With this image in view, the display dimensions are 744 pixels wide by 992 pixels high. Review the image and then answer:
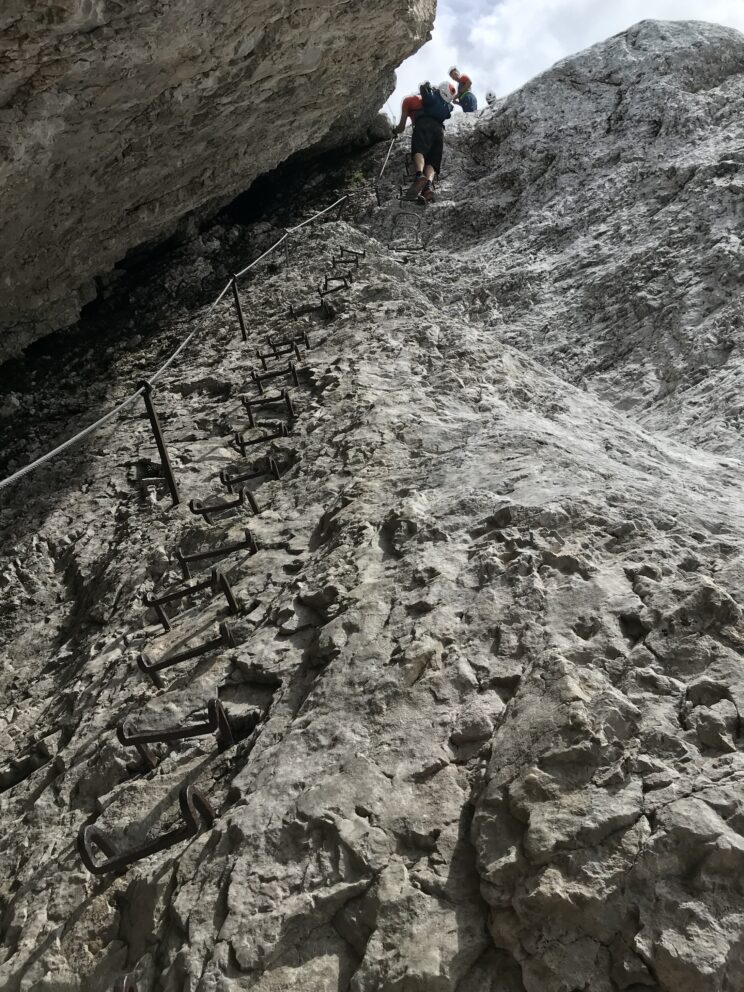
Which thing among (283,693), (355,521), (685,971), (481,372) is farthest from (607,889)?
(481,372)

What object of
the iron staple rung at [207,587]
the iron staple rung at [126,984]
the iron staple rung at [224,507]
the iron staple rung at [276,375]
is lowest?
the iron staple rung at [126,984]

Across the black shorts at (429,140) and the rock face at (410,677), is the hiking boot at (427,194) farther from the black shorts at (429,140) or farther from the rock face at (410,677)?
the rock face at (410,677)

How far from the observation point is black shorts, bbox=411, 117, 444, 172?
37.5ft

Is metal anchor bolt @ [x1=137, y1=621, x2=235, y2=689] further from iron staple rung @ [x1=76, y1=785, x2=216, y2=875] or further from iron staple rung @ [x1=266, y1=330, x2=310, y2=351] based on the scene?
iron staple rung @ [x1=266, y1=330, x2=310, y2=351]

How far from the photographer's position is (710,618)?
280 cm

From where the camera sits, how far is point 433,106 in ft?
38.1

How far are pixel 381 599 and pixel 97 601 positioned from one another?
2.08m

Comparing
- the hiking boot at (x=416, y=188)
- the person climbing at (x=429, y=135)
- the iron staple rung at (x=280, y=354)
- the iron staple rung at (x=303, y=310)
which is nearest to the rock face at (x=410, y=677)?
the iron staple rung at (x=280, y=354)

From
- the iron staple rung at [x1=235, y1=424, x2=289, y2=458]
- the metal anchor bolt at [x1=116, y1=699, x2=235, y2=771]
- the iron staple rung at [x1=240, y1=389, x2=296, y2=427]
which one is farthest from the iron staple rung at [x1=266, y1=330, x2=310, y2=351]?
the metal anchor bolt at [x1=116, y1=699, x2=235, y2=771]

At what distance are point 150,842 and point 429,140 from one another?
436 inches

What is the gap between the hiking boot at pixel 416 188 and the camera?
1103 cm

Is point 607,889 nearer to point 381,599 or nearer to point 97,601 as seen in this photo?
point 381,599

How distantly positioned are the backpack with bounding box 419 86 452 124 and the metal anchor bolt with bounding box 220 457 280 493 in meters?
8.59

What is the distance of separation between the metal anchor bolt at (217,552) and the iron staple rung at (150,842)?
5.47 ft
